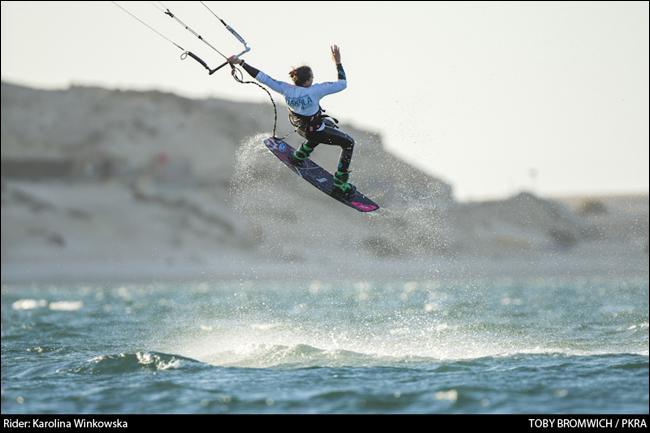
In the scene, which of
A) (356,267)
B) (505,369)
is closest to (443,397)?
(505,369)

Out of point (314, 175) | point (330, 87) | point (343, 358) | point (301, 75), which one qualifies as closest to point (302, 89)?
point (301, 75)

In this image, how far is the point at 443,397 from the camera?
1439cm

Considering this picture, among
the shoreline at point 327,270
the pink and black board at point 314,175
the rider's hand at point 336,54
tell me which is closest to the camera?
the rider's hand at point 336,54

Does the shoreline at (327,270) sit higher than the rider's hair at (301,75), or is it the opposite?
the rider's hair at (301,75)

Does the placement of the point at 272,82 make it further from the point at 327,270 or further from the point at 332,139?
the point at 327,270

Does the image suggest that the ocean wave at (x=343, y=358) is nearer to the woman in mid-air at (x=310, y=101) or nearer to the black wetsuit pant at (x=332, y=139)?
the woman in mid-air at (x=310, y=101)

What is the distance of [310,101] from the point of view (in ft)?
56.4

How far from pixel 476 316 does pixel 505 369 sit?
1195 centimetres

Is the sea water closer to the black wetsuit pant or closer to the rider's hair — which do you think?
the black wetsuit pant

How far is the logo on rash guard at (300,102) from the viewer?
56.3 feet

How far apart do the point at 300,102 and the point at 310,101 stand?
0.51ft

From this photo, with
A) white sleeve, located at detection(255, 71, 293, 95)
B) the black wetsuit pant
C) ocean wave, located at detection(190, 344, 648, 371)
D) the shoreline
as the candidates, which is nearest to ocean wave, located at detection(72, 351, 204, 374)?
ocean wave, located at detection(190, 344, 648, 371)

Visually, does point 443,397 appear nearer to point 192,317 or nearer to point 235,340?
point 235,340

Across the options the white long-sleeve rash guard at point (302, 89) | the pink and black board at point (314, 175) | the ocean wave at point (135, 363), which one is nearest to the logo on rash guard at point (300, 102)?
the white long-sleeve rash guard at point (302, 89)
